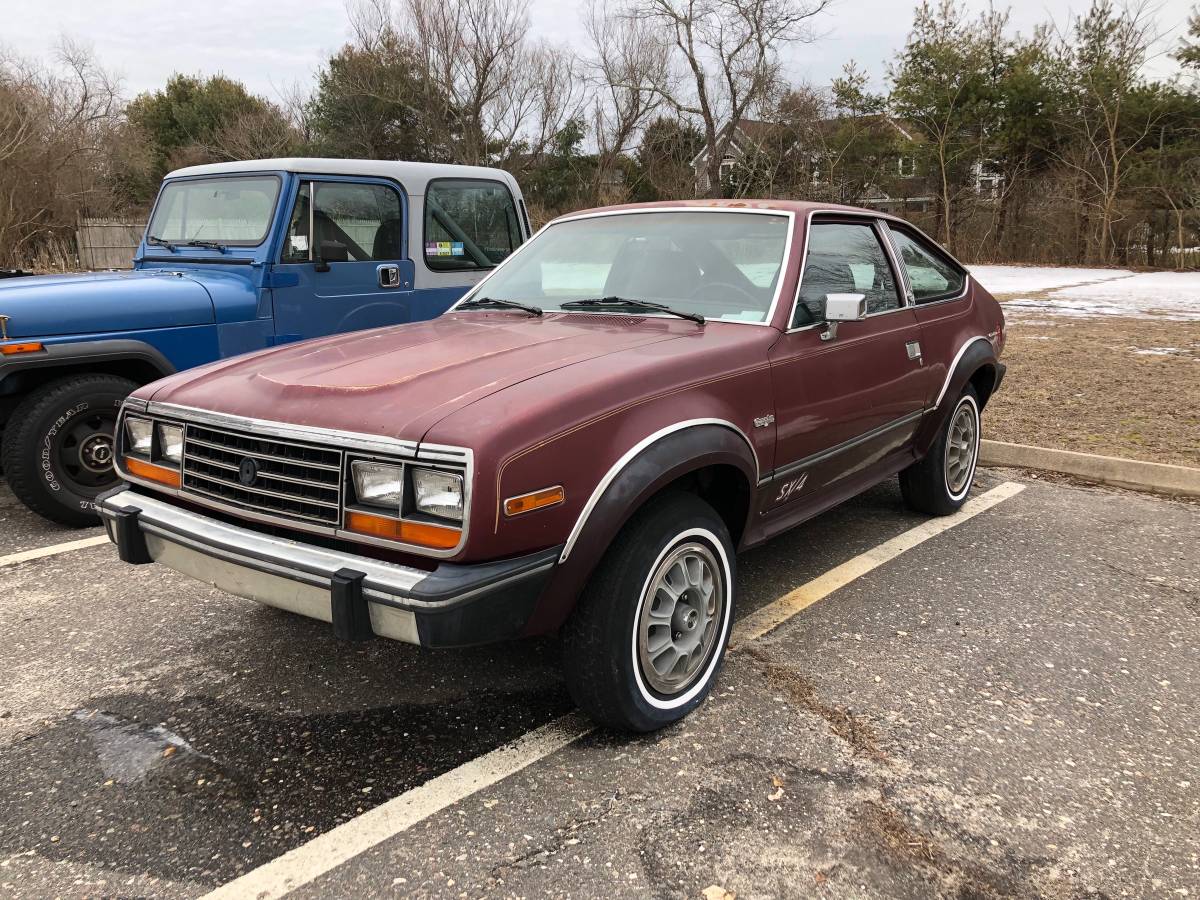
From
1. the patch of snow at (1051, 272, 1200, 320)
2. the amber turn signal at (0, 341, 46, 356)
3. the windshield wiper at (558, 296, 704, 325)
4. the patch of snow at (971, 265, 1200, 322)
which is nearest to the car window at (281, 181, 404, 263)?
the amber turn signal at (0, 341, 46, 356)

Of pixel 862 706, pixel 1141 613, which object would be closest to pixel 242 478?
pixel 862 706

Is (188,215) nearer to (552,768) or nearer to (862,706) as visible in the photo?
(552,768)

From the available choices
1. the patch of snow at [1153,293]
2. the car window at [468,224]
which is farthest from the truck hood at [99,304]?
the patch of snow at [1153,293]

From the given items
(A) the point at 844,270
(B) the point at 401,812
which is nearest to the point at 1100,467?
(A) the point at 844,270

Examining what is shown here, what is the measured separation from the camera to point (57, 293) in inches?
181

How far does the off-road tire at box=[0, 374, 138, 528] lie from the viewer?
4543mm

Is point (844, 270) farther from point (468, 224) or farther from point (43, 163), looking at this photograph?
point (43, 163)

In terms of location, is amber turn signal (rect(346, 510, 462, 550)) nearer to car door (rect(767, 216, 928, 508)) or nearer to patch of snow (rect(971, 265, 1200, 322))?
car door (rect(767, 216, 928, 508))

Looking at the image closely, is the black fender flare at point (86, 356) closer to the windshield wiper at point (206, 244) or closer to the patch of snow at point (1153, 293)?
the windshield wiper at point (206, 244)

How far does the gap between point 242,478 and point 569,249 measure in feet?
6.70

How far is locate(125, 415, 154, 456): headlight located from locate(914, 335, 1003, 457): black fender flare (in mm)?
3423

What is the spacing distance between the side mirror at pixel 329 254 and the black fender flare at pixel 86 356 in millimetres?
1099

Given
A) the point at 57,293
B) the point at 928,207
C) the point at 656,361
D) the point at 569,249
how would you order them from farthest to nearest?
the point at 928,207
the point at 57,293
the point at 569,249
the point at 656,361

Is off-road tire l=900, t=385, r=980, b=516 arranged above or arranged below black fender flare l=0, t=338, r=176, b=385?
below
